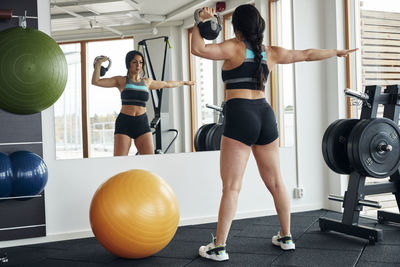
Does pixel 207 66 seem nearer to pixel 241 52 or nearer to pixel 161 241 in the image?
pixel 241 52

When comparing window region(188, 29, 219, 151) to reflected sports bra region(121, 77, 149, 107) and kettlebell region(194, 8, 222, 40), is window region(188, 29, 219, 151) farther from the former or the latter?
kettlebell region(194, 8, 222, 40)

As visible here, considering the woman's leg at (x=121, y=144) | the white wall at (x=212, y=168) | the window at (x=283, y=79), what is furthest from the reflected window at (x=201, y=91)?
the window at (x=283, y=79)

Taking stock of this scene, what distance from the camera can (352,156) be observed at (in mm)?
3232

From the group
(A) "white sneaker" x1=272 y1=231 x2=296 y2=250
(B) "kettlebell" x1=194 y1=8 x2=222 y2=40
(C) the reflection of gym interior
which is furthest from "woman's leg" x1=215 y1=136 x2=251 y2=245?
(B) "kettlebell" x1=194 y1=8 x2=222 y2=40

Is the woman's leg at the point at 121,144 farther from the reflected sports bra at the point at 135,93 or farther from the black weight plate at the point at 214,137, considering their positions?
the black weight plate at the point at 214,137

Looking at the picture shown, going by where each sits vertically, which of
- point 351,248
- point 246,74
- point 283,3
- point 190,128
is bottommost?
point 351,248

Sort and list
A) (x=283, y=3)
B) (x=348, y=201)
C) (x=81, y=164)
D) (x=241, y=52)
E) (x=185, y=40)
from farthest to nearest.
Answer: (x=283, y=3) < (x=185, y=40) < (x=81, y=164) < (x=348, y=201) < (x=241, y=52)

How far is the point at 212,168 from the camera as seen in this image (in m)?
4.16

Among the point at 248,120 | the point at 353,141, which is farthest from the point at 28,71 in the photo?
the point at 353,141

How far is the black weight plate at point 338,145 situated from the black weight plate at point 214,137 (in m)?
1.08

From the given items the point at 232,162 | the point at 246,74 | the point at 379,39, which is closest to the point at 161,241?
the point at 232,162

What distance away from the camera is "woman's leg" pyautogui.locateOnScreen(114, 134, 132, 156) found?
12.4 feet

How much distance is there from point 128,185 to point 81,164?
Answer: 3.32ft

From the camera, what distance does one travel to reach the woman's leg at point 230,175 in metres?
2.84
